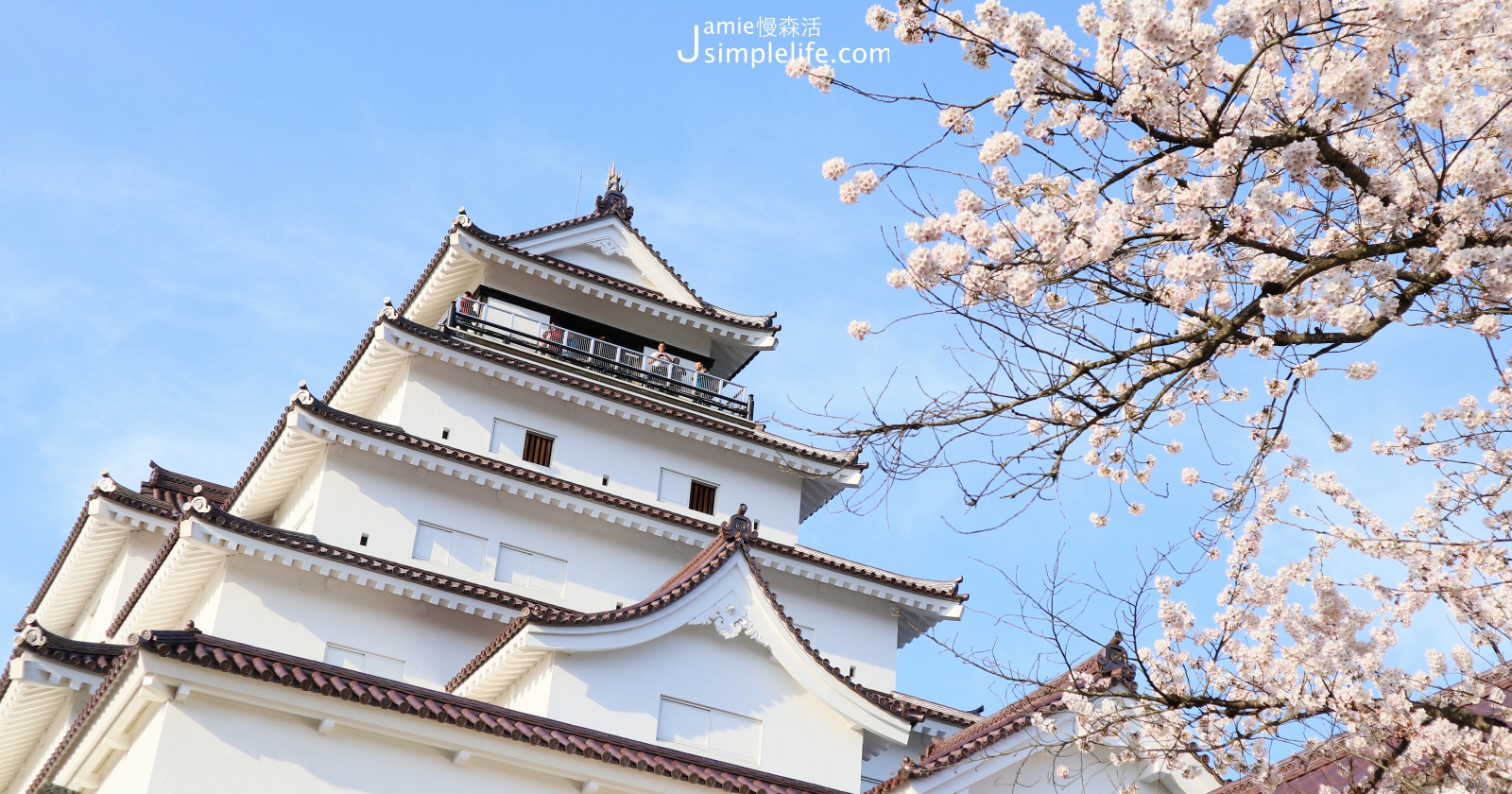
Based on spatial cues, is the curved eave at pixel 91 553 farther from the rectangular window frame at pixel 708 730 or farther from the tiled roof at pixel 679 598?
the rectangular window frame at pixel 708 730

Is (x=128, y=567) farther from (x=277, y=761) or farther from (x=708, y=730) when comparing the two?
(x=277, y=761)

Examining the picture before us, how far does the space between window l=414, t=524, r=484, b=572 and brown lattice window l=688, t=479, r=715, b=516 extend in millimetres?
4574

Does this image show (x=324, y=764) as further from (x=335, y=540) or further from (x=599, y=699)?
(x=335, y=540)

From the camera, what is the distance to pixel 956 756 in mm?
17250

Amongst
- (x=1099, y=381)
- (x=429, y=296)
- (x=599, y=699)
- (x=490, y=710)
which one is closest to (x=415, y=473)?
(x=429, y=296)

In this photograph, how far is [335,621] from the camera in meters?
22.0

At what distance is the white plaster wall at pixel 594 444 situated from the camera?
25.5 meters

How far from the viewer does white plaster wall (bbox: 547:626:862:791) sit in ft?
59.4

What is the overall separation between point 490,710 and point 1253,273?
31.6 feet

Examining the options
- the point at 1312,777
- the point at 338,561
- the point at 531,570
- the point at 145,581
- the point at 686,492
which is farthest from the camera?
the point at 686,492

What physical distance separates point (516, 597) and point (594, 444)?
4.41 meters

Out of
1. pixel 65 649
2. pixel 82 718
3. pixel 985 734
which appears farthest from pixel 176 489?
pixel 985 734

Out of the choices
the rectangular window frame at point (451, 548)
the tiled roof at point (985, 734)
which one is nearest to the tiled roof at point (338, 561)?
the rectangular window frame at point (451, 548)

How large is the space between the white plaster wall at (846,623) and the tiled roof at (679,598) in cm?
567
